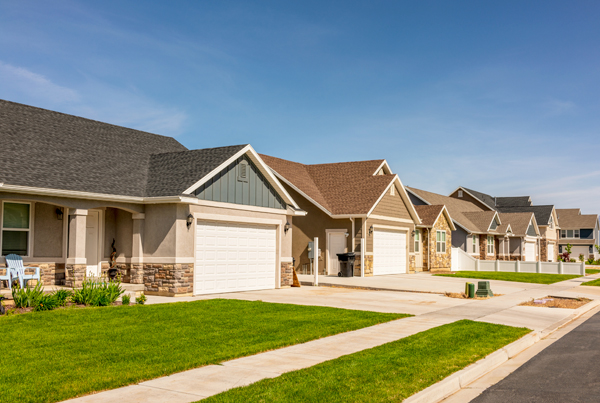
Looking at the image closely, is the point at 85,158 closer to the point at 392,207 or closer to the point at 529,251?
the point at 392,207

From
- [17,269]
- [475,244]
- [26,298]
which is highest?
[475,244]

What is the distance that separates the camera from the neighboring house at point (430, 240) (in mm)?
36656

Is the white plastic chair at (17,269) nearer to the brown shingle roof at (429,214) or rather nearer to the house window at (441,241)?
the brown shingle roof at (429,214)

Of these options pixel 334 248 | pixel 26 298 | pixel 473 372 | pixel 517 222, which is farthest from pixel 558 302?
pixel 517 222

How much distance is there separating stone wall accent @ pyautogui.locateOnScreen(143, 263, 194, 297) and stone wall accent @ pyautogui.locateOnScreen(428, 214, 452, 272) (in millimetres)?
22355

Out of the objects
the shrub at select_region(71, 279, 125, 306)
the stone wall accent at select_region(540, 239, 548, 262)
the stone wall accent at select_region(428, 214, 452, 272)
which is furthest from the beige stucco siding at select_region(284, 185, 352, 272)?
the stone wall accent at select_region(540, 239, 548, 262)

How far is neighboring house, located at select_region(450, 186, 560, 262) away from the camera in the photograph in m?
58.5

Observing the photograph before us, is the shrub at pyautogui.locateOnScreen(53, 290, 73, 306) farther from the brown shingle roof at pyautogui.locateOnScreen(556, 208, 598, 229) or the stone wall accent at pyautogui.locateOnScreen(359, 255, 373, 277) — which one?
the brown shingle roof at pyautogui.locateOnScreen(556, 208, 598, 229)

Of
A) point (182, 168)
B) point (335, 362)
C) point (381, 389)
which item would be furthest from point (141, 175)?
point (381, 389)

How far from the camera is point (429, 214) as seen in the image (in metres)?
37.3

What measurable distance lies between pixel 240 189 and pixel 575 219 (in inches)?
2831

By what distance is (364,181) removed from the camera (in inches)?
1229

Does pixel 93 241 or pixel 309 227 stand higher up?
pixel 309 227

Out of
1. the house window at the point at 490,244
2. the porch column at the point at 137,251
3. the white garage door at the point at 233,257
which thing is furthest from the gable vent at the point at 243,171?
the house window at the point at 490,244
